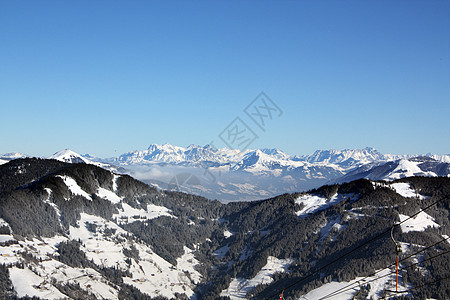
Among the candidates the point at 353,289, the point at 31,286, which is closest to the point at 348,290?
the point at 353,289

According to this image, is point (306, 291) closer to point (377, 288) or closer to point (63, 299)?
point (377, 288)

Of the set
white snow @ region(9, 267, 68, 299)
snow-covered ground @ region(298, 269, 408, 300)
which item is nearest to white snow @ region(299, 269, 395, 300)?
snow-covered ground @ region(298, 269, 408, 300)

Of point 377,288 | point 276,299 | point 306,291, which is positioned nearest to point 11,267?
point 276,299

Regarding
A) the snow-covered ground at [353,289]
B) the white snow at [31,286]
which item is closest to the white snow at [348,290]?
the snow-covered ground at [353,289]

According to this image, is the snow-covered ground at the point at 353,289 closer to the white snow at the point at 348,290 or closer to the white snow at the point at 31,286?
the white snow at the point at 348,290

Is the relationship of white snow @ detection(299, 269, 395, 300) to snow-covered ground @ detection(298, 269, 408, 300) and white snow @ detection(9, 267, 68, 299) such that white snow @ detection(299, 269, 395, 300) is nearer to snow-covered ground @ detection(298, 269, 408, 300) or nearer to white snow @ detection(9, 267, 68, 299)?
snow-covered ground @ detection(298, 269, 408, 300)

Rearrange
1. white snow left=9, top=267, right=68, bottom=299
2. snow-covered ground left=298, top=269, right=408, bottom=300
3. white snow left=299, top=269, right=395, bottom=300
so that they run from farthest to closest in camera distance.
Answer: snow-covered ground left=298, top=269, right=408, bottom=300, white snow left=299, top=269, right=395, bottom=300, white snow left=9, top=267, right=68, bottom=299

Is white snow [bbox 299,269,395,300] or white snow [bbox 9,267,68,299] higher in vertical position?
white snow [bbox 9,267,68,299]

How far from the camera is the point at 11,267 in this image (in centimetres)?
19775

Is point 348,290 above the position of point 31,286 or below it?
below

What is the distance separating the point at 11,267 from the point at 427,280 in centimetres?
19716

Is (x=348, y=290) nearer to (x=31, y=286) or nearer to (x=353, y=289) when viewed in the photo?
(x=353, y=289)

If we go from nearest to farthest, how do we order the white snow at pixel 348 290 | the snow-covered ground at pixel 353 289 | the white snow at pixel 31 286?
1. the white snow at pixel 31 286
2. the white snow at pixel 348 290
3. the snow-covered ground at pixel 353 289

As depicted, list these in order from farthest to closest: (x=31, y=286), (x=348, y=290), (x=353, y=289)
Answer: (x=353, y=289), (x=31, y=286), (x=348, y=290)
